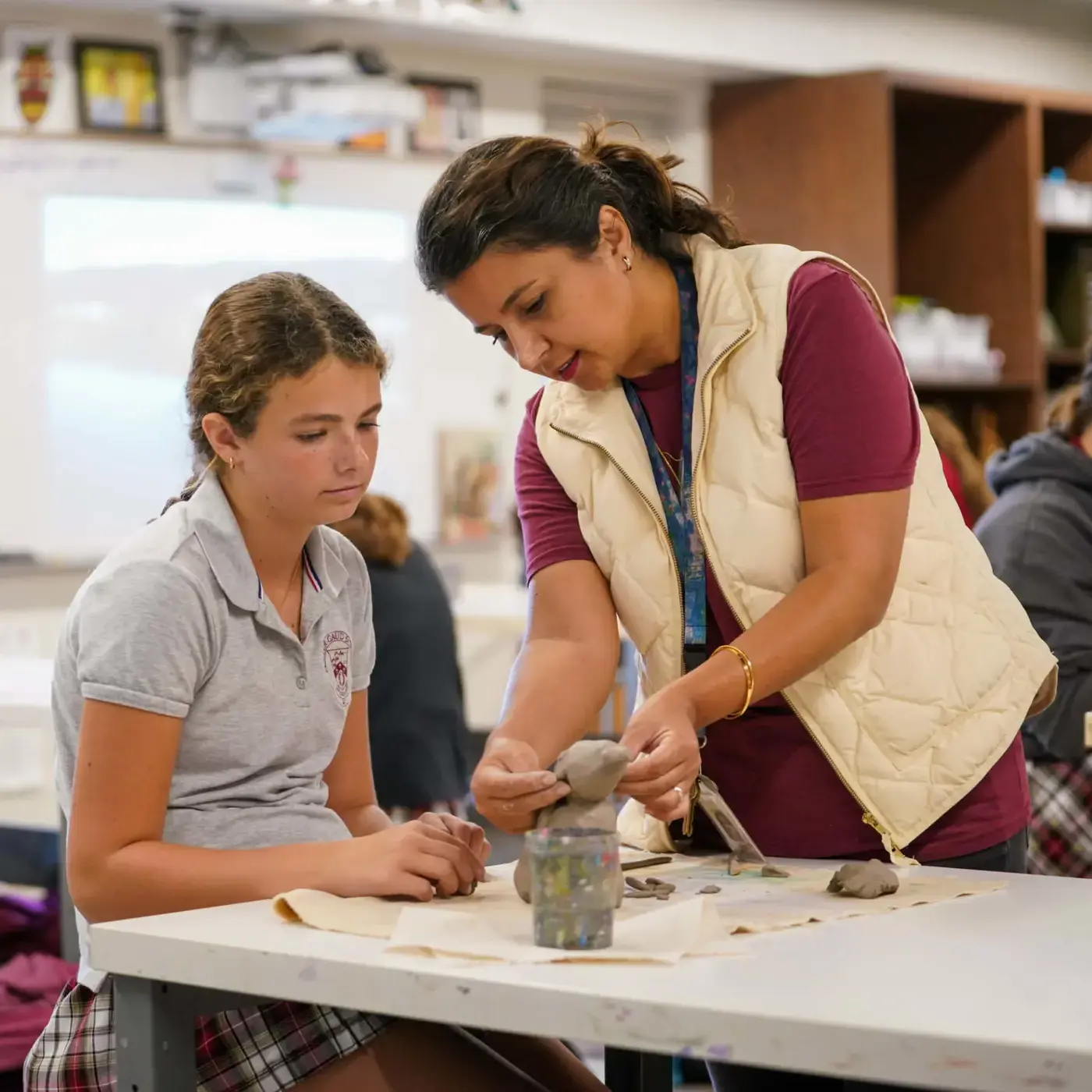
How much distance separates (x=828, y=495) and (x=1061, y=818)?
133cm

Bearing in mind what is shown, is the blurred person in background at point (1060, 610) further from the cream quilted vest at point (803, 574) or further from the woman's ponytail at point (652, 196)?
the woman's ponytail at point (652, 196)

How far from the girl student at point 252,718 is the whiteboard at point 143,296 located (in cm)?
317

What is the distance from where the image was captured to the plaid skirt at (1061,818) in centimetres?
274

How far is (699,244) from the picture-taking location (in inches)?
71.9

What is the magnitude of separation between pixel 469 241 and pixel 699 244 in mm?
283

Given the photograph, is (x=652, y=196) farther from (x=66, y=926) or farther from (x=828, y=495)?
(x=66, y=926)

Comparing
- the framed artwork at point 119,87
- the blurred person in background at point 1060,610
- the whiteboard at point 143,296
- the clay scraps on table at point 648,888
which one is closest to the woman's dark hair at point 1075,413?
the blurred person in background at point 1060,610

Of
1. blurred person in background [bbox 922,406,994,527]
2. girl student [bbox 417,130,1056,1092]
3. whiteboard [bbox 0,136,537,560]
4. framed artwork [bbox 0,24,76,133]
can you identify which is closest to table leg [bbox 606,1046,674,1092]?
girl student [bbox 417,130,1056,1092]

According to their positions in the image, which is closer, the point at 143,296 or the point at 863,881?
the point at 863,881

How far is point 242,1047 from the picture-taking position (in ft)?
4.90

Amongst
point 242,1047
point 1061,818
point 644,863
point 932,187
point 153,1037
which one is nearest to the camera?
point 153,1037

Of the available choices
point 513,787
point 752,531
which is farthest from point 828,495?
point 513,787

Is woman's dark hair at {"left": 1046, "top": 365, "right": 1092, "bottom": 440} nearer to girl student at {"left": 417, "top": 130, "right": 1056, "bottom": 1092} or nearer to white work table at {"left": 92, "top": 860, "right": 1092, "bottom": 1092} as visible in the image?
girl student at {"left": 417, "top": 130, "right": 1056, "bottom": 1092}

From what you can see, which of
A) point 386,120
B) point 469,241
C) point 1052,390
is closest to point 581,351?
point 469,241
